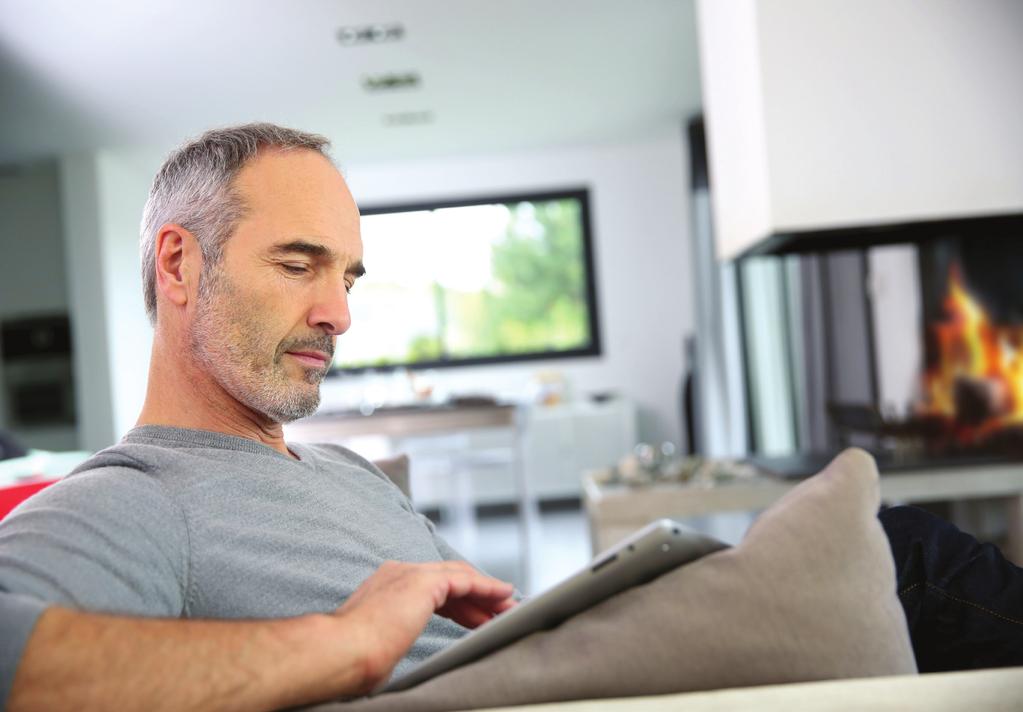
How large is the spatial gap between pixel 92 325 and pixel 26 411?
84 centimetres

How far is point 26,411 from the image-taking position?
6629mm

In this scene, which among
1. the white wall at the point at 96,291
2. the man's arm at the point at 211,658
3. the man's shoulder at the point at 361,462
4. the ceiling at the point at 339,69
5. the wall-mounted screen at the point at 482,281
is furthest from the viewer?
the wall-mounted screen at the point at 482,281

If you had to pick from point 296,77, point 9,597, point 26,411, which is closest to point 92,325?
point 26,411

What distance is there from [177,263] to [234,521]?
0.37 meters

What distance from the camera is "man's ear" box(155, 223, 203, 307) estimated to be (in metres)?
1.16

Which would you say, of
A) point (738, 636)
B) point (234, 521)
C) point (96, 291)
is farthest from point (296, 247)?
point (96, 291)

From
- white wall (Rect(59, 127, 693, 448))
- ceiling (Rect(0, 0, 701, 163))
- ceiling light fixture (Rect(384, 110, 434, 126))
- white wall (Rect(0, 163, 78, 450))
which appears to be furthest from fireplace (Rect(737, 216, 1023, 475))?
white wall (Rect(0, 163, 78, 450))

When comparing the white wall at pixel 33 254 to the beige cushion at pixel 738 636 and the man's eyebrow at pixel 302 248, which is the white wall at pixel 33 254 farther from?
the beige cushion at pixel 738 636

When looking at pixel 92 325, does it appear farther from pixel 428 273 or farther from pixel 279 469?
pixel 279 469

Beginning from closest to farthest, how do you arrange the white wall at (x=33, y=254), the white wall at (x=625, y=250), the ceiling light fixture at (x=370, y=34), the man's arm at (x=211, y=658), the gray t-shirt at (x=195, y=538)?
the man's arm at (x=211, y=658) < the gray t-shirt at (x=195, y=538) < the ceiling light fixture at (x=370, y=34) < the white wall at (x=33, y=254) < the white wall at (x=625, y=250)

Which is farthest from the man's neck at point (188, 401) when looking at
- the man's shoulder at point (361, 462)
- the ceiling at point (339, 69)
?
the ceiling at point (339, 69)

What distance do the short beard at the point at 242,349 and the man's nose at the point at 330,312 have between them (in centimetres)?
2

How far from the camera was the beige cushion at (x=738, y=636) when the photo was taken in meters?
0.71

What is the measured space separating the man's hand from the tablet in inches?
1.4
